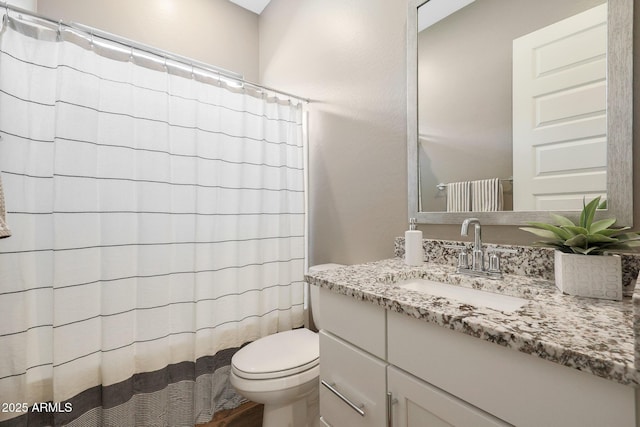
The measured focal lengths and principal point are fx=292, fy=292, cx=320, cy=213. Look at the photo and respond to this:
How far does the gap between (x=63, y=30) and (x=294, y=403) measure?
190cm

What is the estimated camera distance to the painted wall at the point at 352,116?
1.46 meters

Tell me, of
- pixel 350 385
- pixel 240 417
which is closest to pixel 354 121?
pixel 350 385

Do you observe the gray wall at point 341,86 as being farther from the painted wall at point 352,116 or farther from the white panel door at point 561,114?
the white panel door at point 561,114

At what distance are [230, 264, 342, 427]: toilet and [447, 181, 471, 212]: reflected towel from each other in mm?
908

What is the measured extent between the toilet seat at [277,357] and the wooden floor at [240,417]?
524 mm

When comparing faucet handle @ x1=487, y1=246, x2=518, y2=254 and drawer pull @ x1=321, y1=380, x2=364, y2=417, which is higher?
faucet handle @ x1=487, y1=246, x2=518, y2=254

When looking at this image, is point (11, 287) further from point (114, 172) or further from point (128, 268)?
point (114, 172)

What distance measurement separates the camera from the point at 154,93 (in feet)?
4.74

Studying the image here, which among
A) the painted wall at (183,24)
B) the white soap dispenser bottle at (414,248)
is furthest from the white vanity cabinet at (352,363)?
the painted wall at (183,24)

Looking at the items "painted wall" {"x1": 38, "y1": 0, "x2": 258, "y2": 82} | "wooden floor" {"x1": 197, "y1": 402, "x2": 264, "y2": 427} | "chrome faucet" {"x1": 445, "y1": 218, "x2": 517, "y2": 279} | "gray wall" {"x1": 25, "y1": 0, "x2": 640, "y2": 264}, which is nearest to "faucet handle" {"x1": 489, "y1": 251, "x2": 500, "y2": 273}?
"chrome faucet" {"x1": 445, "y1": 218, "x2": 517, "y2": 279}

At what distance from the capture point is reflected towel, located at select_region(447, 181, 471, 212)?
1.19 metres

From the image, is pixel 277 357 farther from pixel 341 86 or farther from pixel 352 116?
pixel 341 86

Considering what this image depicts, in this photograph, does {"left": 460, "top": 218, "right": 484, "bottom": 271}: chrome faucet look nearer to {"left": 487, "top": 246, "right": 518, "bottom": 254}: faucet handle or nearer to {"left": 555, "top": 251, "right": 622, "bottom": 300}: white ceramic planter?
{"left": 487, "top": 246, "right": 518, "bottom": 254}: faucet handle

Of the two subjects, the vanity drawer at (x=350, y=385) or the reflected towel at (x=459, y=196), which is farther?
the reflected towel at (x=459, y=196)
